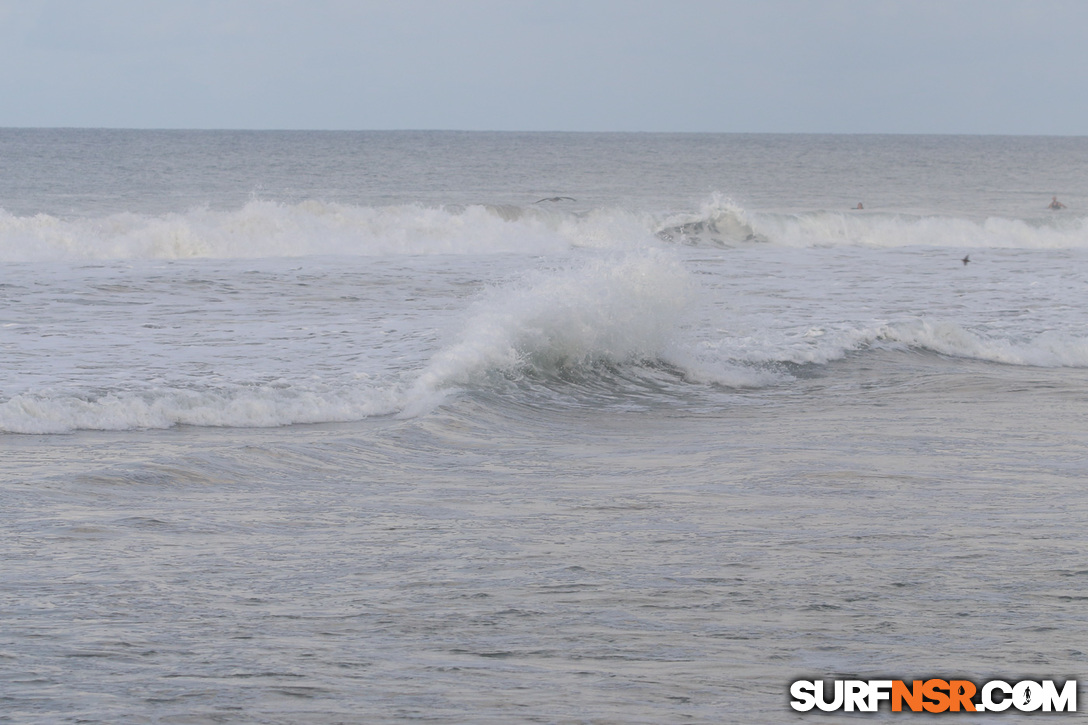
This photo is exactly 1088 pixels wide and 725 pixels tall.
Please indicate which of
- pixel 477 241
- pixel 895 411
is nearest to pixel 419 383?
pixel 895 411

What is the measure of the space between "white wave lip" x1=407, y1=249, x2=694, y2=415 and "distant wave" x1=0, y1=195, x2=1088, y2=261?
10.8 metres

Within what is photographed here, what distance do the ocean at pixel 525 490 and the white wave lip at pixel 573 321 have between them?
4cm

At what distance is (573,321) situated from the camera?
1144 cm

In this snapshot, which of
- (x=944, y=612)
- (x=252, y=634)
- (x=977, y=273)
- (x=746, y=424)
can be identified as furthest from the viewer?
Answer: (x=977, y=273)

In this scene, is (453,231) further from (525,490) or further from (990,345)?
(525,490)

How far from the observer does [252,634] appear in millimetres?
4020

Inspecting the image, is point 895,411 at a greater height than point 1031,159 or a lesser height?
lesser

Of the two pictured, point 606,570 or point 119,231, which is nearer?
point 606,570

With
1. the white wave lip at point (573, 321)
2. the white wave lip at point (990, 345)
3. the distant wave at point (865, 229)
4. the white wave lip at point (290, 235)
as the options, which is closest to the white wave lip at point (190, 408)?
the white wave lip at point (573, 321)

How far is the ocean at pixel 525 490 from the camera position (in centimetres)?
375

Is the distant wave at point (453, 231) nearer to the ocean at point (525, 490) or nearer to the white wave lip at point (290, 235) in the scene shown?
the white wave lip at point (290, 235)

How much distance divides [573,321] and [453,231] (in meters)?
15.1

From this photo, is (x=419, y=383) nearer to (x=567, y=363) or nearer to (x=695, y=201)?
(x=567, y=363)

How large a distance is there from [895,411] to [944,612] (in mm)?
5181
